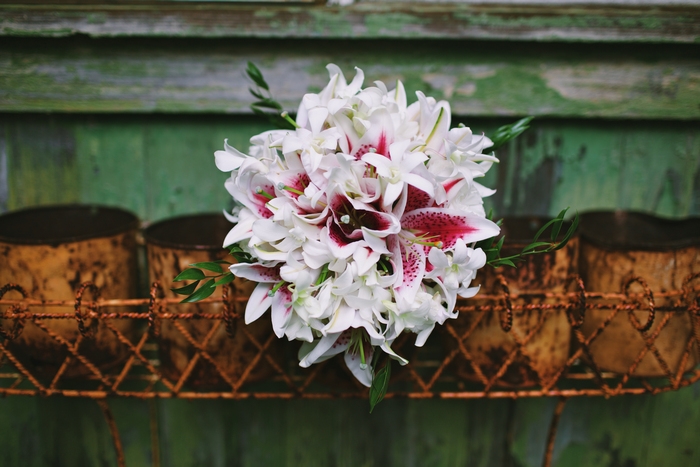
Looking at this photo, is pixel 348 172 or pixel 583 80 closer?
pixel 348 172

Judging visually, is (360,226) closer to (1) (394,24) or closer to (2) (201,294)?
(2) (201,294)

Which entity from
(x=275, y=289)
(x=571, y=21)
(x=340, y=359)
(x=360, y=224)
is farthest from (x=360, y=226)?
(x=571, y=21)

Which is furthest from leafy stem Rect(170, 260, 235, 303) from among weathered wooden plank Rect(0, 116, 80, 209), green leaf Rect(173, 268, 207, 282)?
weathered wooden plank Rect(0, 116, 80, 209)

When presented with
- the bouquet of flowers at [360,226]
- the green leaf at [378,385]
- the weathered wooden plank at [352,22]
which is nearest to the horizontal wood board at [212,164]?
the weathered wooden plank at [352,22]

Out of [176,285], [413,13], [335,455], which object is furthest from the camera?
[335,455]

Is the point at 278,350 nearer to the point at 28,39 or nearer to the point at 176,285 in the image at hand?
the point at 176,285

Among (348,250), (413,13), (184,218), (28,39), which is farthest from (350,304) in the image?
(28,39)
